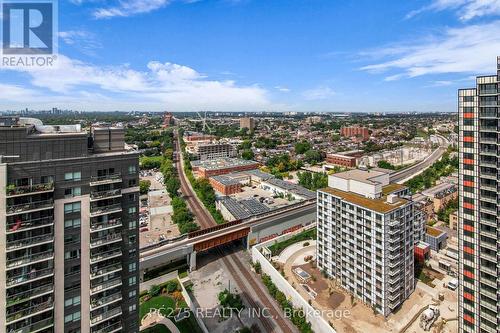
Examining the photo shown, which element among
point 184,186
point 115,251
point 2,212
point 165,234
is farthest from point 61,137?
point 184,186

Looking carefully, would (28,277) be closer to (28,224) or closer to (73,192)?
(28,224)

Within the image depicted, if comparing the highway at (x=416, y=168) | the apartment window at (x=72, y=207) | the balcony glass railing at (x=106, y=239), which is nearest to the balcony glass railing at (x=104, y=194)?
the apartment window at (x=72, y=207)

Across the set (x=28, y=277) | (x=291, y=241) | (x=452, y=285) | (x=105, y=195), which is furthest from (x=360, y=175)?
(x=28, y=277)

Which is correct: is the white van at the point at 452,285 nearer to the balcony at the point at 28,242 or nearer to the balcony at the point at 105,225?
the balcony at the point at 105,225

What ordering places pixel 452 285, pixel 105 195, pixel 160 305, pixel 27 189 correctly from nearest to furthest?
pixel 27 189 → pixel 105 195 → pixel 160 305 → pixel 452 285

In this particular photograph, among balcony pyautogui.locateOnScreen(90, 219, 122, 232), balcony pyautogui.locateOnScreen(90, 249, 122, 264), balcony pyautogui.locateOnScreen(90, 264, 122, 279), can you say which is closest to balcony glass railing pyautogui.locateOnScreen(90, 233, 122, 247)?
balcony pyautogui.locateOnScreen(90, 219, 122, 232)

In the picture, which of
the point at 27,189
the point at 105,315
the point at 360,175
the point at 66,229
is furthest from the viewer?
the point at 360,175

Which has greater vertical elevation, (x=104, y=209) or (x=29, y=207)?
(x=29, y=207)

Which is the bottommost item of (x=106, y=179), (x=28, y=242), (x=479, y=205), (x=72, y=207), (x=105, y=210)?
(x=28, y=242)
